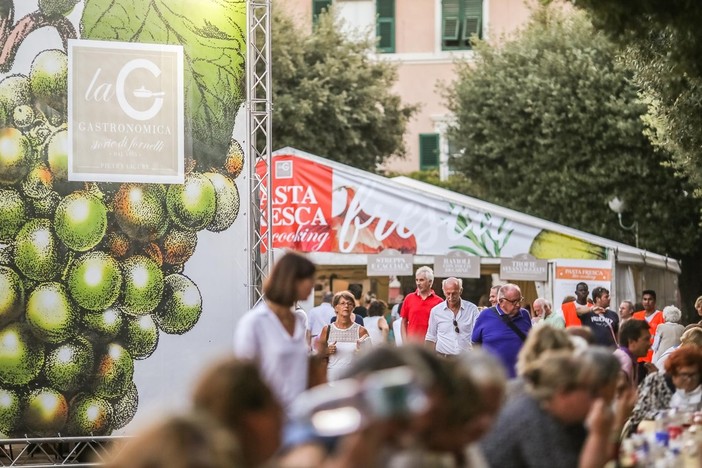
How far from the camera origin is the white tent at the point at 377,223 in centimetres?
2258

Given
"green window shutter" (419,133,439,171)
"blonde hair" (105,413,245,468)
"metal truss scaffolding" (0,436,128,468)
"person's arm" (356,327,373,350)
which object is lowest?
"metal truss scaffolding" (0,436,128,468)

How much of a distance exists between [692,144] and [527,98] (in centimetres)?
1840

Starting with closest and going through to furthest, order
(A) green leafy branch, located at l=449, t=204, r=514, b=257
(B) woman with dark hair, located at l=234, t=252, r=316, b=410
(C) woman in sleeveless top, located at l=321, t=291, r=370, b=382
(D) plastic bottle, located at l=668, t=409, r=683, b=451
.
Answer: (B) woman with dark hair, located at l=234, t=252, r=316, b=410, (D) plastic bottle, located at l=668, t=409, r=683, b=451, (C) woman in sleeveless top, located at l=321, t=291, r=370, b=382, (A) green leafy branch, located at l=449, t=204, r=514, b=257

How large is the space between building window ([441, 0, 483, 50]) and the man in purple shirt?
101ft

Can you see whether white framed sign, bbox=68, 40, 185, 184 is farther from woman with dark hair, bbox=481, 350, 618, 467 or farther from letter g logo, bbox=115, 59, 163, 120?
woman with dark hair, bbox=481, 350, 618, 467

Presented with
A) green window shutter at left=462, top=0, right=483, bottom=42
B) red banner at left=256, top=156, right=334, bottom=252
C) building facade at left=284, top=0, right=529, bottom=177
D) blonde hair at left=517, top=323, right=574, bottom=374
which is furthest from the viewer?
building facade at left=284, top=0, right=529, bottom=177

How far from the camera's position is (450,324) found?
45.6 ft

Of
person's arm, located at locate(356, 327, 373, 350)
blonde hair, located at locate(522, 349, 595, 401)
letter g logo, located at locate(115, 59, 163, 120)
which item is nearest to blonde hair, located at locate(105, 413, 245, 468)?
blonde hair, located at locate(522, 349, 595, 401)

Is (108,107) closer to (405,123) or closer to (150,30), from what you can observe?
(150,30)

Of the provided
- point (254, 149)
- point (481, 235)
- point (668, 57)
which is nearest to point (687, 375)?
point (668, 57)

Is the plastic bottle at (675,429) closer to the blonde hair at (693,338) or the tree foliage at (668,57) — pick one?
the blonde hair at (693,338)

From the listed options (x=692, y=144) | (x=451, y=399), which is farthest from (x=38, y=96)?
(x=451, y=399)

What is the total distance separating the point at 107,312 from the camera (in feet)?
41.0

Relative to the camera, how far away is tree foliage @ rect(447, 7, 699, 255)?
32.5 m
